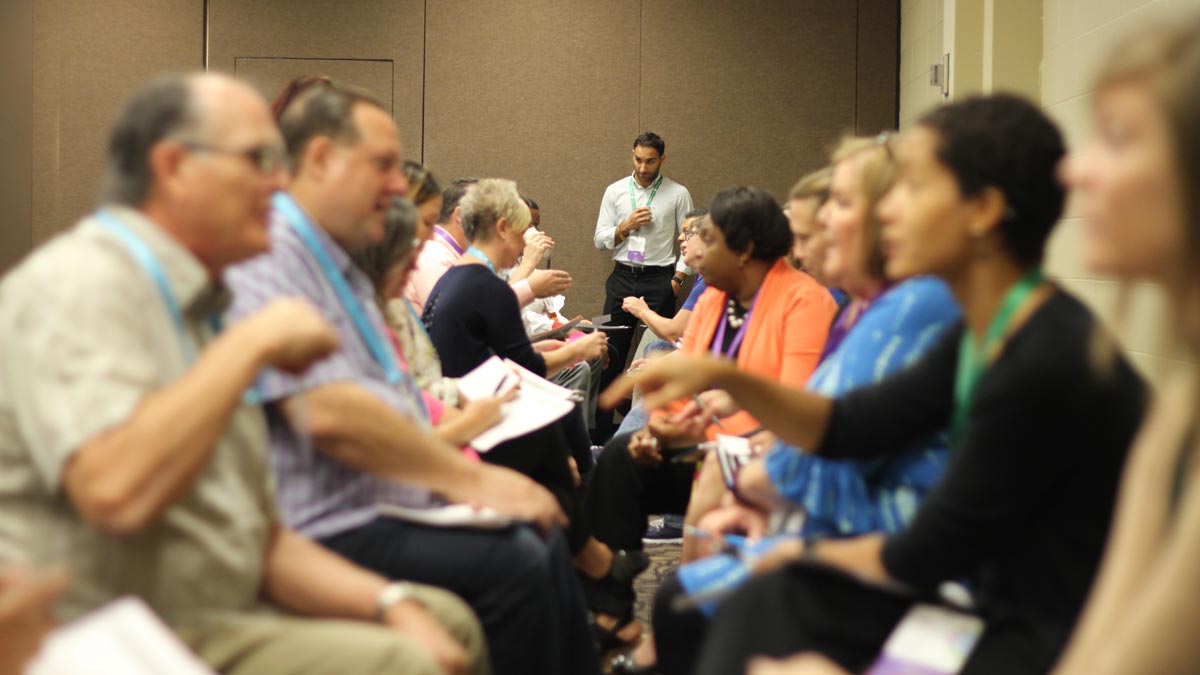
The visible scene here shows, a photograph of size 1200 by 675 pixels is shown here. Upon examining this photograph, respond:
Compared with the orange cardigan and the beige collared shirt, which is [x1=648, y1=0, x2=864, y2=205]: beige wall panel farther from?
the beige collared shirt

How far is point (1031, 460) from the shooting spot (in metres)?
1.34

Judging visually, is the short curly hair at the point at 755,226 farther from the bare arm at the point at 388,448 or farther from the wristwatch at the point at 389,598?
the wristwatch at the point at 389,598

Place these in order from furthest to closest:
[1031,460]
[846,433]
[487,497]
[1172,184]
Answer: [487,497] → [846,433] → [1031,460] → [1172,184]

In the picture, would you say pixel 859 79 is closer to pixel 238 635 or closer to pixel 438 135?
pixel 438 135

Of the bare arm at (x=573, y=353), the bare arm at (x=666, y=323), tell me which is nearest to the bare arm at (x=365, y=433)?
the bare arm at (x=573, y=353)

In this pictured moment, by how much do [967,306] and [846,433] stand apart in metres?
0.35

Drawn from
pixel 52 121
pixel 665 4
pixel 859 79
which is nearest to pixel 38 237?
pixel 52 121

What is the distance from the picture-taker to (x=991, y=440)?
4.44 feet

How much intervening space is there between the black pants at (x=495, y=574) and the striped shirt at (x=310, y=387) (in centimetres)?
5

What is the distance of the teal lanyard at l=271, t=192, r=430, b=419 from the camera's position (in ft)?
6.28

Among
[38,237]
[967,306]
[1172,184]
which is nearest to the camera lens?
[1172,184]

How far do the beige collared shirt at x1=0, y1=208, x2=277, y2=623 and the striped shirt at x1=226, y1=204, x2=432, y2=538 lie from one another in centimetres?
38

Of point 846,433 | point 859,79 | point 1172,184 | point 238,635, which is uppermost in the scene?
point 859,79

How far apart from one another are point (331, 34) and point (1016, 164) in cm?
744
